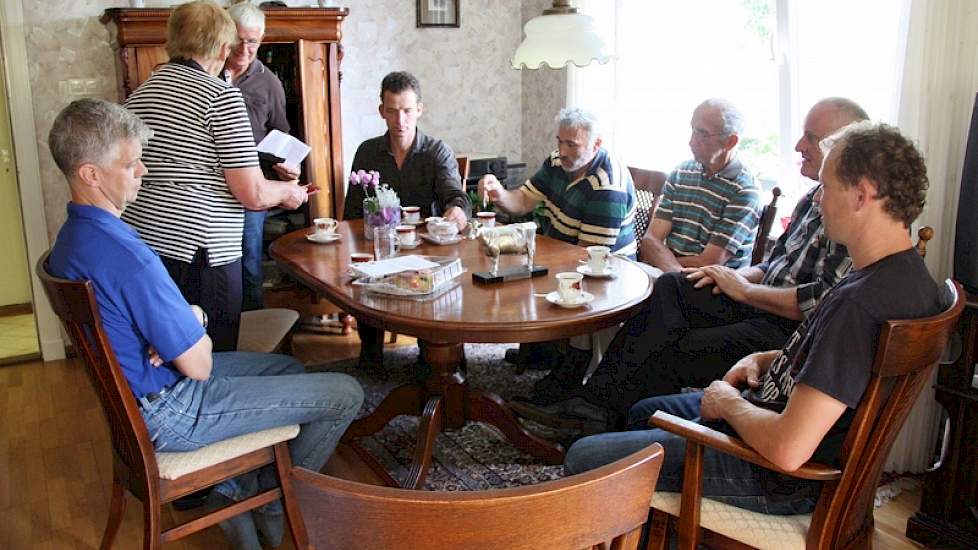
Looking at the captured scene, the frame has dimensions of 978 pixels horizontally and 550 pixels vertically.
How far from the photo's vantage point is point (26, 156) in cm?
361

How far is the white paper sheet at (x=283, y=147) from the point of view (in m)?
2.90

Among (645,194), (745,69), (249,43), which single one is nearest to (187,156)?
(249,43)

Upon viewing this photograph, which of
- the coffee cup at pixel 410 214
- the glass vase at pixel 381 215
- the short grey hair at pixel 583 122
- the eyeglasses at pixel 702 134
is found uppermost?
the short grey hair at pixel 583 122

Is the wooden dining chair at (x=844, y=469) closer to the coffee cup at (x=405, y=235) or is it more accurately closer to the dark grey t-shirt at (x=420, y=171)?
the coffee cup at (x=405, y=235)

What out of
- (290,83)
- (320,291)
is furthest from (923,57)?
(290,83)

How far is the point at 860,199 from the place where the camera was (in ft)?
5.03

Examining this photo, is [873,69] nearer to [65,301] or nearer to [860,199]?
[860,199]

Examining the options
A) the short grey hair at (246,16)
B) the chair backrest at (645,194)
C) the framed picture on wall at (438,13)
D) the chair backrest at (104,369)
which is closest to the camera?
the chair backrest at (104,369)

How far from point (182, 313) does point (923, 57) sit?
2217 millimetres

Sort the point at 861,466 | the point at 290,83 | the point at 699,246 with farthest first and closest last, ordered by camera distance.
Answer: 1. the point at 290,83
2. the point at 699,246
3. the point at 861,466

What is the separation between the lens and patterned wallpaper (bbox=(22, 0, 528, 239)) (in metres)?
3.58

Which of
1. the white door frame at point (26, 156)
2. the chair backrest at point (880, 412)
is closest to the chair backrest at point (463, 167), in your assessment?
the white door frame at point (26, 156)

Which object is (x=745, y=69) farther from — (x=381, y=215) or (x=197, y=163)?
(x=197, y=163)

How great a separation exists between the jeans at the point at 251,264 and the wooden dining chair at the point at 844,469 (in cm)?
230
